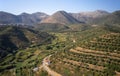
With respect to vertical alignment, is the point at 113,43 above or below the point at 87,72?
above

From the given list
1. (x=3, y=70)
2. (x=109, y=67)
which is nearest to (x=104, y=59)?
(x=109, y=67)

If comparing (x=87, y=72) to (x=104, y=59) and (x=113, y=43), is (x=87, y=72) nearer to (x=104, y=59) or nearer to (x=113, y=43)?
(x=104, y=59)

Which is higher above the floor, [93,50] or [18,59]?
[93,50]

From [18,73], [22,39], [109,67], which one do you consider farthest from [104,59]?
[22,39]

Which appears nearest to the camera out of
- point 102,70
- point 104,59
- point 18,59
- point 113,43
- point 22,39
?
point 102,70

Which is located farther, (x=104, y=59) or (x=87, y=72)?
(x=104, y=59)

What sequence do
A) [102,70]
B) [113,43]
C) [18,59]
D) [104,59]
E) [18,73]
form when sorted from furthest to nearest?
[18,59] < [113,43] < [18,73] < [104,59] < [102,70]

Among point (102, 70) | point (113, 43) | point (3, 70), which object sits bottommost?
point (3, 70)

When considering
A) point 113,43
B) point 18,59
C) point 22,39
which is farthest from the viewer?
point 22,39

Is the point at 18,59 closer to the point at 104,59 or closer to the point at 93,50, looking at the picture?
the point at 93,50
